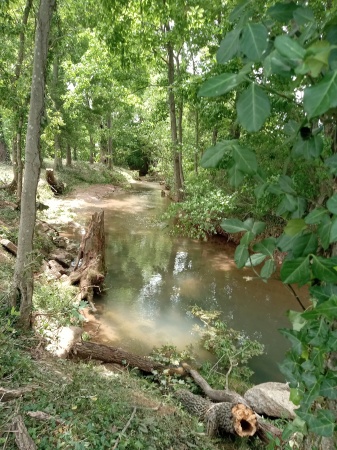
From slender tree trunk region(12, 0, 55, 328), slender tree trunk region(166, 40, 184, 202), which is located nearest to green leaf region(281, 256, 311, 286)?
slender tree trunk region(12, 0, 55, 328)

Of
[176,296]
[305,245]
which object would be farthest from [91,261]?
[305,245]

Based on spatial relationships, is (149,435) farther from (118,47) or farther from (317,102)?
(118,47)

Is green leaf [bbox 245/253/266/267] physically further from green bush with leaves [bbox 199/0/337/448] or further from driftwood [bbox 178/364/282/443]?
driftwood [bbox 178/364/282/443]

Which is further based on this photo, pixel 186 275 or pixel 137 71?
pixel 137 71

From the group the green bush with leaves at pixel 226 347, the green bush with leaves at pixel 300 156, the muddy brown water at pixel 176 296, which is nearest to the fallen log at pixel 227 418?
the green bush with leaves at pixel 226 347

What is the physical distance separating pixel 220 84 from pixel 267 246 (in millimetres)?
526

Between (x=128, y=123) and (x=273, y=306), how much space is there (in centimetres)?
1878

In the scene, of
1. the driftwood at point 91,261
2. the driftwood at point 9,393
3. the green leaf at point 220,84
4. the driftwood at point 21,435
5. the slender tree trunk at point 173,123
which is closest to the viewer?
the green leaf at point 220,84

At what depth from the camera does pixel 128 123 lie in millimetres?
22828

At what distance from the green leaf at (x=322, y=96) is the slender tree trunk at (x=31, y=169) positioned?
12.0 feet

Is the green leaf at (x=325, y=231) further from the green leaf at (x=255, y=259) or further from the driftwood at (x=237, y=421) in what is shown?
the driftwood at (x=237, y=421)

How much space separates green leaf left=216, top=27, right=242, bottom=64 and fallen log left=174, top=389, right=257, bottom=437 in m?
3.82

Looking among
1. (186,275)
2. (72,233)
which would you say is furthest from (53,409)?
(72,233)

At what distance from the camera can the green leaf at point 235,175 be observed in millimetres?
838
